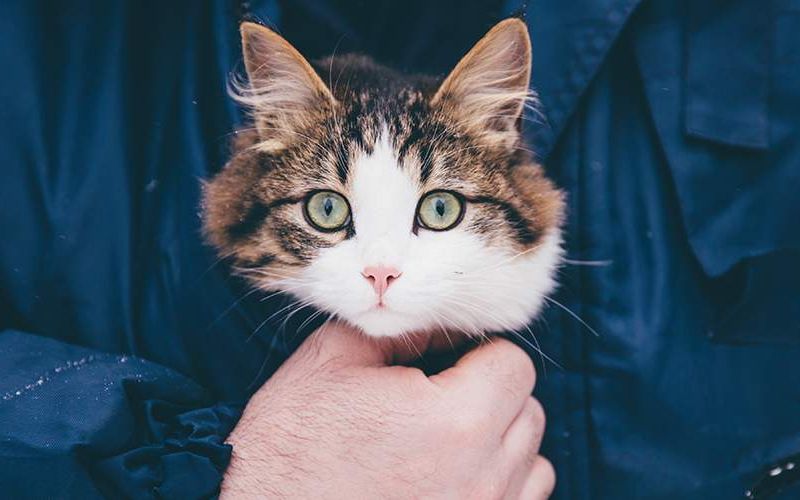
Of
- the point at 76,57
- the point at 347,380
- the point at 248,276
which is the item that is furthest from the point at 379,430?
the point at 76,57

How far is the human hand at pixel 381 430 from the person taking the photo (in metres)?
1.11

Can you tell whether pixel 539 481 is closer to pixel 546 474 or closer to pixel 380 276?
pixel 546 474

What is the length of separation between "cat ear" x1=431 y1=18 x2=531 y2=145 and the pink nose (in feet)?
1.18

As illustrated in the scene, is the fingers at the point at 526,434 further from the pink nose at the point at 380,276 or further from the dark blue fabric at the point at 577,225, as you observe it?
the pink nose at the point at 380,276

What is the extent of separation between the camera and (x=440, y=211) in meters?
1.20

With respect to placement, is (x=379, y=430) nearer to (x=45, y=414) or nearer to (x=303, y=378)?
(x=303, y=378)

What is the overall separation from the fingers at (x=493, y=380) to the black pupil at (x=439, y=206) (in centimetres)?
29

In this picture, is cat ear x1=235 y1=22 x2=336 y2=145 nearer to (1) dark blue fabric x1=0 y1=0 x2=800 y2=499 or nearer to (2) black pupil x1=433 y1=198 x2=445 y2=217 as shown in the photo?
(1) dark blue fabric x1=0 y1=0 x2=800 y2=499

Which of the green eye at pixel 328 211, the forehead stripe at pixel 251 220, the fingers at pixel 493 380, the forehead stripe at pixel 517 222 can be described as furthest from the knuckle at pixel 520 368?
the forehead stripe at pixel 251 220

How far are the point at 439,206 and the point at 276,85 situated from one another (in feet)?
1.28

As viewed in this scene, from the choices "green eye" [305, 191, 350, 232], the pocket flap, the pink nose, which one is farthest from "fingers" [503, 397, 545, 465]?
the pocket flap

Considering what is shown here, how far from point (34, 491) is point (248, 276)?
Answer: 0.49 metres

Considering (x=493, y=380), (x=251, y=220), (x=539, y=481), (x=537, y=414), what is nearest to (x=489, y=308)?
(x=493, y=380)

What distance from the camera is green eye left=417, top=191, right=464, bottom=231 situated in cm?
119
